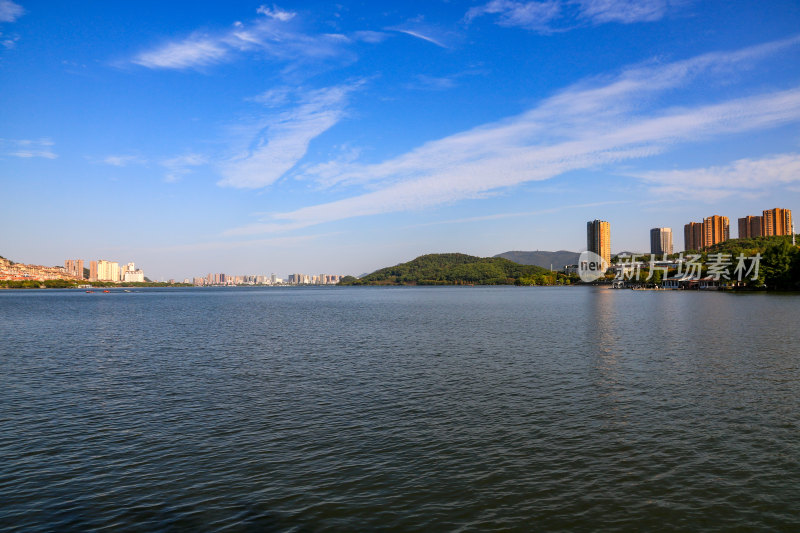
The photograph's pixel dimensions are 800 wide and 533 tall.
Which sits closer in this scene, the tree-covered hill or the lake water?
the lake water

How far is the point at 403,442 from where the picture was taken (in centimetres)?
A: 1573

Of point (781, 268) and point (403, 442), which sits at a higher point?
point (781, 268)

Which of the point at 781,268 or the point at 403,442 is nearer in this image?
the point at 403,442

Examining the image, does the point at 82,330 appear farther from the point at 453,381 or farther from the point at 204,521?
the point at 204,521

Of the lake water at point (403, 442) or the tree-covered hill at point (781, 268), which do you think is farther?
the tree-covered hill at point (781, 268)

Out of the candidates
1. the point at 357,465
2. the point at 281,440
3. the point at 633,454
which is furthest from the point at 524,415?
the point at 281,440

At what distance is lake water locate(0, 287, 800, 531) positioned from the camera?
36.6ft

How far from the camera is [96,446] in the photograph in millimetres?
15578

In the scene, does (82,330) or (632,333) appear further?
(82,330)

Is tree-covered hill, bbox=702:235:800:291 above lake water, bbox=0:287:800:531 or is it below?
above

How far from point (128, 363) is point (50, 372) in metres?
4.22

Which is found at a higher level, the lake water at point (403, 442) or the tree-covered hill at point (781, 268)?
the tree-covered hill at point (781, 268)

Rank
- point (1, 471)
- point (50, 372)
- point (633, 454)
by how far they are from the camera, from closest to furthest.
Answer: point (1, 471) < point (633, 454) < point (50, 372)

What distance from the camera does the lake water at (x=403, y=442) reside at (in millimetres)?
11156
